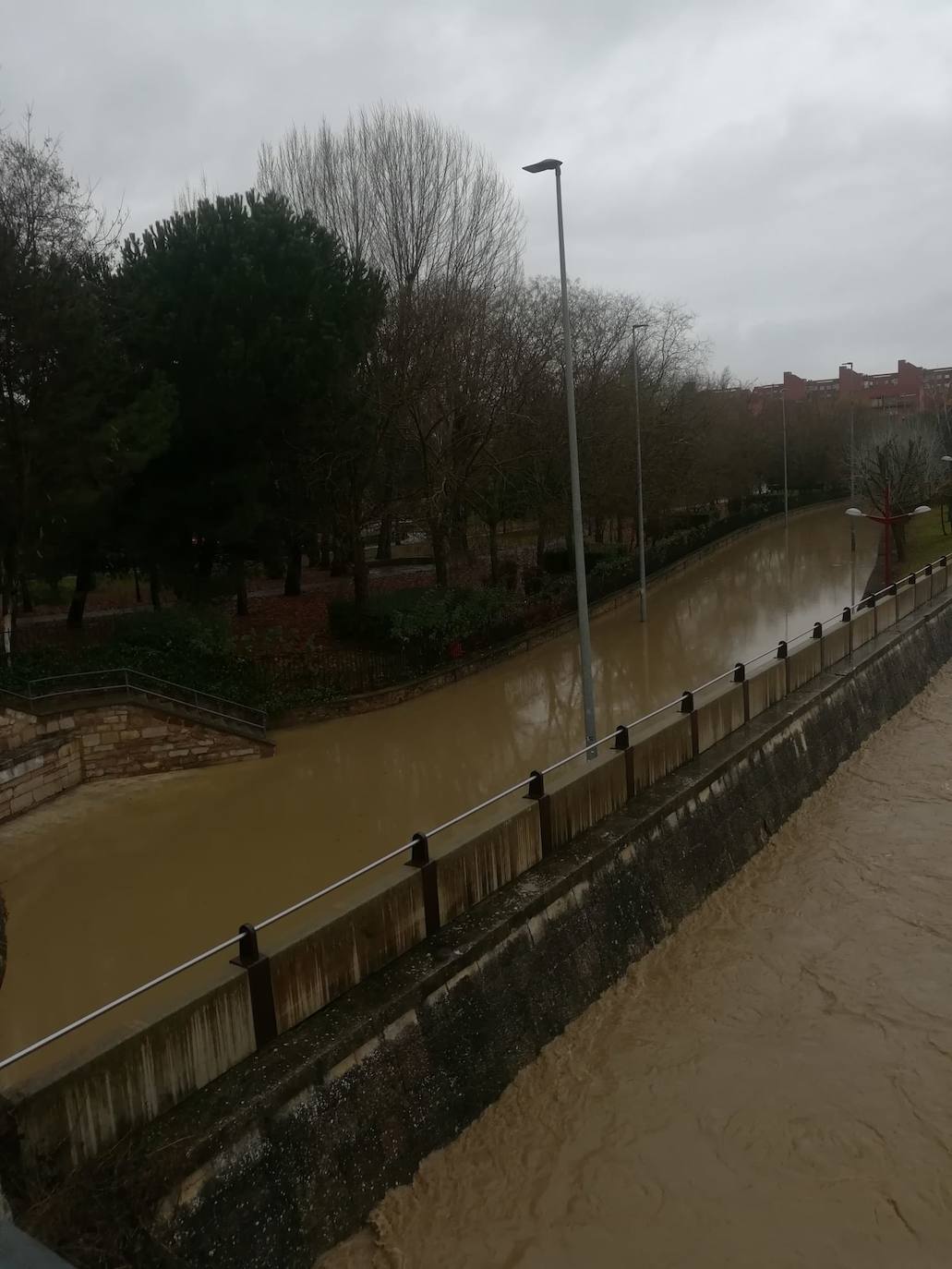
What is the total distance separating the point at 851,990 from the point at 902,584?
17.0m

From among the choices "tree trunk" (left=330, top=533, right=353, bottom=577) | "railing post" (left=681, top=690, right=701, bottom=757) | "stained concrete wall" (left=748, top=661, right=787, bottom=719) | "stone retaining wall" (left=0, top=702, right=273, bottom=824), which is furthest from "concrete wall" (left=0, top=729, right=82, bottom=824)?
"tree trunk" (left=330, top=533, right=353, bottom=577)

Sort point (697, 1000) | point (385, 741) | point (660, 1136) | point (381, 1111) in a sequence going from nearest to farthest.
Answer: point (381, 1111) < point (660, 1136) < point (697, 1000) < point (385, 741)

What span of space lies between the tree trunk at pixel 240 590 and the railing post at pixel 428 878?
51.6 ft

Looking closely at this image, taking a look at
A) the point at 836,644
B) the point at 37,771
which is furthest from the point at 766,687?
the point at 37,771

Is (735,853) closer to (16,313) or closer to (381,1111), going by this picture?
(381,1111)

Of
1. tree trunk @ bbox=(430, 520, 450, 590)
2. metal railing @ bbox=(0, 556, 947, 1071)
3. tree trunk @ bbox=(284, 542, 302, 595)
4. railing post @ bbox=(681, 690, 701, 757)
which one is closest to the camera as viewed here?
metal railing @ bbox=(0, 556, 947, 1071)

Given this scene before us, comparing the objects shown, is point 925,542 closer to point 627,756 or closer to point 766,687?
point 766,687

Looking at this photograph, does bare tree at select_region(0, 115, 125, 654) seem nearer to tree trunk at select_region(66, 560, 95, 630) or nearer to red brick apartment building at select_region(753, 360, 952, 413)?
tree trunk at select_region(66, 560, 95, 630)

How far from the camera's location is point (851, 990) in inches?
325

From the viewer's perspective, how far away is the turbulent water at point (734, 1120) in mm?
5648

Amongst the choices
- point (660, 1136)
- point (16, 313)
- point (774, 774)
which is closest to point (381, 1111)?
point (660, 1136)

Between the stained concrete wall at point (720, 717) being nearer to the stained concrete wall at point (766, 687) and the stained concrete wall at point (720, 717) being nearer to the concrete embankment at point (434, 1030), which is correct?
the concrete embankment at point (434, 1030)

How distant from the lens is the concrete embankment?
479cm

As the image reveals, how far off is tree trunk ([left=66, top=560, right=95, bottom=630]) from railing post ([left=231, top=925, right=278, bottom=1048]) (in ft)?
53.1
